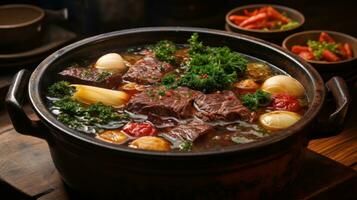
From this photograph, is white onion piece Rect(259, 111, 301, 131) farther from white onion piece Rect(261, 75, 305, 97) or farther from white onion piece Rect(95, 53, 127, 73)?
white onion piece Rect(95, 53, 127, 73)

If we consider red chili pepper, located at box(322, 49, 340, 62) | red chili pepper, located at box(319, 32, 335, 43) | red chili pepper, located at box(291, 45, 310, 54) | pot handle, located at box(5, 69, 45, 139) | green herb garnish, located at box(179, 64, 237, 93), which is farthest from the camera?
red chili pepper, located at box(319, 32, 335, 43)

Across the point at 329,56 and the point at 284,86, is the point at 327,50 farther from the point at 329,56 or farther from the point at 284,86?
the point at 284,86

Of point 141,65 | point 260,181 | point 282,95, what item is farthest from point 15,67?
point 260,181

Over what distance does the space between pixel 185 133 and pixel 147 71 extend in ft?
1.97

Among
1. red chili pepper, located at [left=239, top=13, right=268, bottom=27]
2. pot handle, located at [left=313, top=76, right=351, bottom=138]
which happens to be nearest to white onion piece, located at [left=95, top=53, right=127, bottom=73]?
pot handle, located at [left=313, top=76, right=351, bottom=138]

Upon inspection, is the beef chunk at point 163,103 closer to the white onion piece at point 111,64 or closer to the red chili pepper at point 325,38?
the white onion piece at point 111,64

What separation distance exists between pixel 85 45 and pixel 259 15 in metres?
1.62

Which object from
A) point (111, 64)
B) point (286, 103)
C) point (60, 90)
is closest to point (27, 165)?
point (60, 90)

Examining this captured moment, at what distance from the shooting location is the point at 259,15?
13.0 feet

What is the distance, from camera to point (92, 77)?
104 inches

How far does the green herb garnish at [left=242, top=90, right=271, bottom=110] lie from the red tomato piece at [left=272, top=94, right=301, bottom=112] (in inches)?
1.5

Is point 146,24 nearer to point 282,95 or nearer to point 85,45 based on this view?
point 85,45

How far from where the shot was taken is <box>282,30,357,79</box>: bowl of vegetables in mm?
3154

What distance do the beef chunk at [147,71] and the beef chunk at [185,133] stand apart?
1.51 feet
